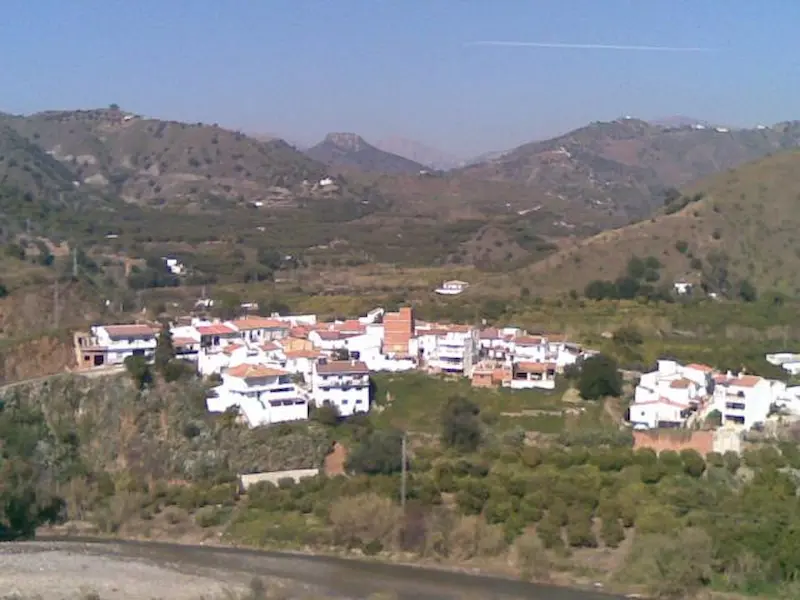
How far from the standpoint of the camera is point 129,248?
46406 millimetres

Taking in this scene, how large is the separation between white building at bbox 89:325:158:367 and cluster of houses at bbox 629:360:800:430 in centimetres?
1177

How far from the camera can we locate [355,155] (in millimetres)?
159375

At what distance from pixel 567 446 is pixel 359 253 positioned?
2940 centimetres

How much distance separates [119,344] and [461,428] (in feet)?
31.7

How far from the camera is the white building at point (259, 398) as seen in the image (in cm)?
2416

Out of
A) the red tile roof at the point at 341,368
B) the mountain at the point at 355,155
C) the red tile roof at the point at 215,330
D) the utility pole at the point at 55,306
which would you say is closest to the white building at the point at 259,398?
the red tile roof at the point at 341,368

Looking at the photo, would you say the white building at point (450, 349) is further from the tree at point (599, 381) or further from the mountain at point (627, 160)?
the mountain at point (627, 160)

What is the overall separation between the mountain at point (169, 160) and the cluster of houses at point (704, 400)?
4526cm

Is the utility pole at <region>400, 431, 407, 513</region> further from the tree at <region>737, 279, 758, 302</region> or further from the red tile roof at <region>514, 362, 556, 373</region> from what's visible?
the tree at <region>737, 279, 758, 302</region>

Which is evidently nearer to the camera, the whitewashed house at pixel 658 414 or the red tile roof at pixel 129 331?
the whitewashed house at pixel 658 414

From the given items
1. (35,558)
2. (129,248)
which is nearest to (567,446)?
(35,558)

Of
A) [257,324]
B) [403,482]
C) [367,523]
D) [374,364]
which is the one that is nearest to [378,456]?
[403,482]

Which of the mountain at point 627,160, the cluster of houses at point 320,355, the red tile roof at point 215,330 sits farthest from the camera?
the mountain at point 627,160

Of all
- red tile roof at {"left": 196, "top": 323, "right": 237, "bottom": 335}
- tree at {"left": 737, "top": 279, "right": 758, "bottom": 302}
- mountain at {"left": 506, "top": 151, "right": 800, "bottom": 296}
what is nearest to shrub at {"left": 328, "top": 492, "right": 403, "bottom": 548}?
red tile roof at {"left": 196, "top": 323, "right": 237, "bottom": 335}
